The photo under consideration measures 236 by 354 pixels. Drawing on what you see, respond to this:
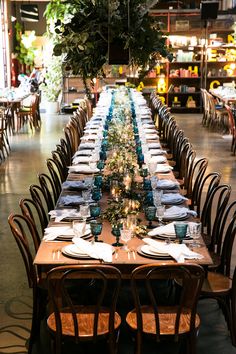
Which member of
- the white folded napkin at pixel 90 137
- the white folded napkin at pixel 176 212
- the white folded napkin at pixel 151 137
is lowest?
the white folded napkin at pixel 176 212

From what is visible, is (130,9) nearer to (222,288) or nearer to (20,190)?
(222,288)

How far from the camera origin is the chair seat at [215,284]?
140 inches

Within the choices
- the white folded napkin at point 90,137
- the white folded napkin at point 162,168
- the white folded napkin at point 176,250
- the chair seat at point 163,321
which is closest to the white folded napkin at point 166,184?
the white folded napkin at point 162,168

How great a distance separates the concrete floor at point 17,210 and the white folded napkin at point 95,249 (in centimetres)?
71

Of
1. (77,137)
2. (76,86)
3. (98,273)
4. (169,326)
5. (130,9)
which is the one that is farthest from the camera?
(76,86)

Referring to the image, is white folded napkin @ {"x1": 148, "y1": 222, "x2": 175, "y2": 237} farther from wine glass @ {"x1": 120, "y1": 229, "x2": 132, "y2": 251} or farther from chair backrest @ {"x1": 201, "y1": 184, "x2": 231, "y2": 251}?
chair backrest @ {"x1": 201, "y1": 184, "x2": 231, "y2": 251}

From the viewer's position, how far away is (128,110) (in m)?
9.15

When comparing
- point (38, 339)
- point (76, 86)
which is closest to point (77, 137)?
point (38, 339)

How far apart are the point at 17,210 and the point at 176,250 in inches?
146

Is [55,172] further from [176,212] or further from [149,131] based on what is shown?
[149,131]

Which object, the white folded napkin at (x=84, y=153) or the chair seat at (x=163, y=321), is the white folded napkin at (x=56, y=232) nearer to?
the chair seat at (x=163, y=321)

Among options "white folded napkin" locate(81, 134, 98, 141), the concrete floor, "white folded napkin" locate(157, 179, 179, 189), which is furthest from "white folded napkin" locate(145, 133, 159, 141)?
"white folded napkin" locate(157, 179, 179, 189)

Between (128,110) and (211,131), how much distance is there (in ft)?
15.3

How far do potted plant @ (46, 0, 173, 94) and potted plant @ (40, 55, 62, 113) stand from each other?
12.2 metres
